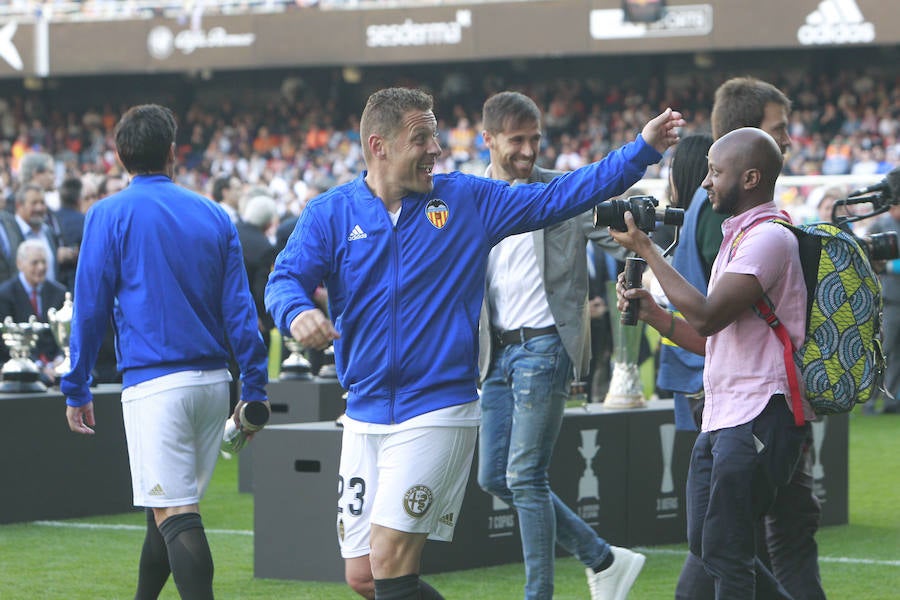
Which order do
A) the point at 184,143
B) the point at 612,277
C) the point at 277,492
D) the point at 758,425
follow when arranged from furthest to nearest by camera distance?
1. the point at 184,143
2. the point at 612,277
3. the point at 277,492
4. the point at 758,425

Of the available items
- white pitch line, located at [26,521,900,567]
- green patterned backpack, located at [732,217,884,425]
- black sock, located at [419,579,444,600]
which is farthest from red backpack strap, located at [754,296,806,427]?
white pitch line, located at [26,521,900,567]

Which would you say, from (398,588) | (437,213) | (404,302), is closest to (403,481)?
(398,588)

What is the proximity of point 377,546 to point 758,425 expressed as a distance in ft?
3.68

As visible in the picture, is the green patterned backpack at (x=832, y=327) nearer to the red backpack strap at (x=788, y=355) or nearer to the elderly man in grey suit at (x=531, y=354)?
the red backpack strap at (x=788, y=355)

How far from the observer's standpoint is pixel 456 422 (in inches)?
169

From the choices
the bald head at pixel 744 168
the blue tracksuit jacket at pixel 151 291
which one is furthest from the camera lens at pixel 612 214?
the blue tracksuit jacket at pixel 151 291

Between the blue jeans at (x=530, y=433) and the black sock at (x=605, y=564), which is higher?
the blue jeans at (x=530, y=433)

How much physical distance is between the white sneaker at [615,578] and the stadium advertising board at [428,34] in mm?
23132

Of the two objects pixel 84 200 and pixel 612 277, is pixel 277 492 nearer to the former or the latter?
pixel 612 277

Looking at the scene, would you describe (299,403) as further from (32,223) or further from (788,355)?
(788,355)

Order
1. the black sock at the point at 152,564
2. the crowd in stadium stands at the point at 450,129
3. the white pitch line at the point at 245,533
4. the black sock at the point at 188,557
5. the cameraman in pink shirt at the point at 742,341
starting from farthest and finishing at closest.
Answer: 1. the crowd in stadium stands at the point at 450,129
2. the white pitch line at the point at 245,533
3. the black sock at the point at 152,564
4. the black sock at the point at 188,557
5. the cameraman in pink shirt at the point at 742,341

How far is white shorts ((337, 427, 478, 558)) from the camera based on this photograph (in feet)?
13.8

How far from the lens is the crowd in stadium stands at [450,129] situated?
92.8ft

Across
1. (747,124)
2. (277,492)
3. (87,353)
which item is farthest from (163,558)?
(747,124)
